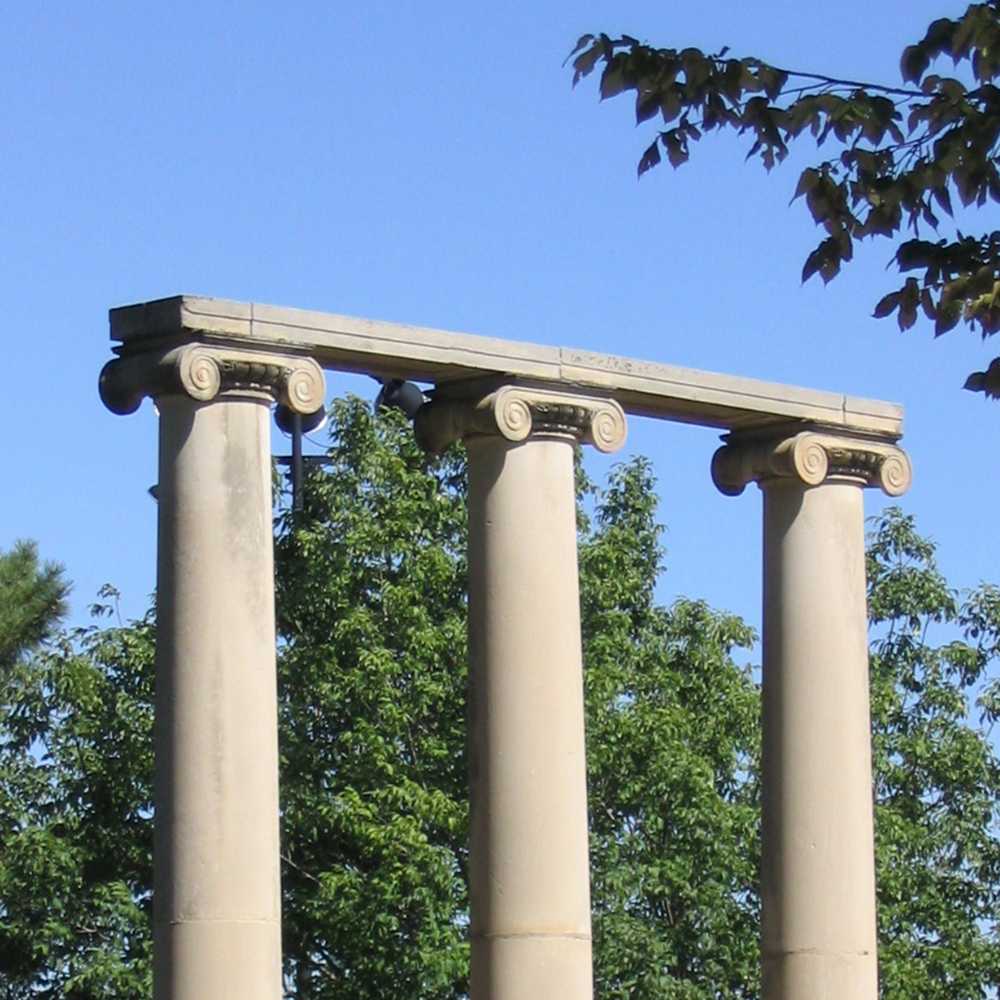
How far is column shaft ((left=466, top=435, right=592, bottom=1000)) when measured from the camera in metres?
71.4

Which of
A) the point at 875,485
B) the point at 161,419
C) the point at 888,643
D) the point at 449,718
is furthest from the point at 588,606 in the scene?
the point at 161,419

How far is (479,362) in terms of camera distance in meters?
73.2

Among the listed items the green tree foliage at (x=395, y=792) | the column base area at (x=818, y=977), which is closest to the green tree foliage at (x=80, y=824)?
the green tree foliage at (x=395, y=792)

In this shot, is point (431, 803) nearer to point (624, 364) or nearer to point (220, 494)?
point (624, 364)

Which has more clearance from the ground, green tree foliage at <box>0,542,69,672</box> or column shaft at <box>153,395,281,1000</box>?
green tree foliage at <box>0,542,69,672</box>

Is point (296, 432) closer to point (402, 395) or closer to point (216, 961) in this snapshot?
point (402, 395)

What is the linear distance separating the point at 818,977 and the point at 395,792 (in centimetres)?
4987

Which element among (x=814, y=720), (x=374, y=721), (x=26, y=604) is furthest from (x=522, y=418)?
(x=26, y=604)

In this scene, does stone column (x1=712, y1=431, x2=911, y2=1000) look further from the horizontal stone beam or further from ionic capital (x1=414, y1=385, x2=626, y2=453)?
ionic capital (x1=414, y1=385, x2=626, y2=453)

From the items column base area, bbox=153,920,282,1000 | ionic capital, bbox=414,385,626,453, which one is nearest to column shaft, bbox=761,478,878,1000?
ionic capital, bbox=414,385,626,453

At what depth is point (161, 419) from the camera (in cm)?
6862

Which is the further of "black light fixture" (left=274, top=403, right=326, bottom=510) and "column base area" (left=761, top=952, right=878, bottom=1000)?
"black light fixture" (left=274, top=403, right=326, bottom=510)

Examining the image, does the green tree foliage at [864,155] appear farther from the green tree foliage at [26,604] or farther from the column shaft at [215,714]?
the green tree foliage at [26,604]

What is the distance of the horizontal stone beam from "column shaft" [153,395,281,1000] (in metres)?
1.90
